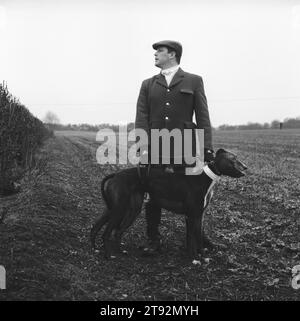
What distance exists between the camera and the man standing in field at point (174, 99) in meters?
5.89

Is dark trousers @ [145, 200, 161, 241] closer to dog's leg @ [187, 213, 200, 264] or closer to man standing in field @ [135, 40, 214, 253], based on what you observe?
dog's leg @ [187, 213, 200, 264]

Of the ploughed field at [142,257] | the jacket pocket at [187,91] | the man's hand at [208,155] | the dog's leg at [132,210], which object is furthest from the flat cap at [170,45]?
the ploughed field at [142,257]

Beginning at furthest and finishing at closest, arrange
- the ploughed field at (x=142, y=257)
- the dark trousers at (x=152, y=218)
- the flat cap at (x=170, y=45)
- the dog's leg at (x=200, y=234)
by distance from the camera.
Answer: the dark trousers at (x=152, y=218), the dog's leg at (x=200, y=234), the flat cap at (x=170, y=45), the ploughed field at (x=142, y=257)

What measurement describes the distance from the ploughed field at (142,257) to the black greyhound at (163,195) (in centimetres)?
44

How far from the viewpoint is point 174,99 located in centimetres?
594

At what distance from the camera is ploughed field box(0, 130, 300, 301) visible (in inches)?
191

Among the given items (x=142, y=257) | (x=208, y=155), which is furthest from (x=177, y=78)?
(x=142, y=257)

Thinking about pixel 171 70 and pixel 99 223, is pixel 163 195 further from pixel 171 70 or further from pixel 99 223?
pixel 171 70

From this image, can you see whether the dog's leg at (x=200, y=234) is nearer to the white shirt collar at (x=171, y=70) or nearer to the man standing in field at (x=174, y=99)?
the man standing in field at (x=174, y=99)

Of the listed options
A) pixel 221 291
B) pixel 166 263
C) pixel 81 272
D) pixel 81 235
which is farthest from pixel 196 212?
pixel 81 235

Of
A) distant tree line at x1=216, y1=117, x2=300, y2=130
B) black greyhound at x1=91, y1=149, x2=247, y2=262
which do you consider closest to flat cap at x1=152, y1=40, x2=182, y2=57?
black greyhound at x1=91, y1=149, x2=247, y2=262

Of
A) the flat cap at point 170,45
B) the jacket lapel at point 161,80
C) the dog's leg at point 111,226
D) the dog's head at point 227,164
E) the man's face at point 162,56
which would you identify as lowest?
the dog's leg at point 111,226

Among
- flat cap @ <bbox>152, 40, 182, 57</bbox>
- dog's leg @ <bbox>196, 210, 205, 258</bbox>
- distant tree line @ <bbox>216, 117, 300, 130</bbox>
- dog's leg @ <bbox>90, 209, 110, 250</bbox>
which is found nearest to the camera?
flat cap @ <bbox>152, 40, 182, 57</bbox>

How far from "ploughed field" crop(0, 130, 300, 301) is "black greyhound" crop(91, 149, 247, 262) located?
44 centimetres
